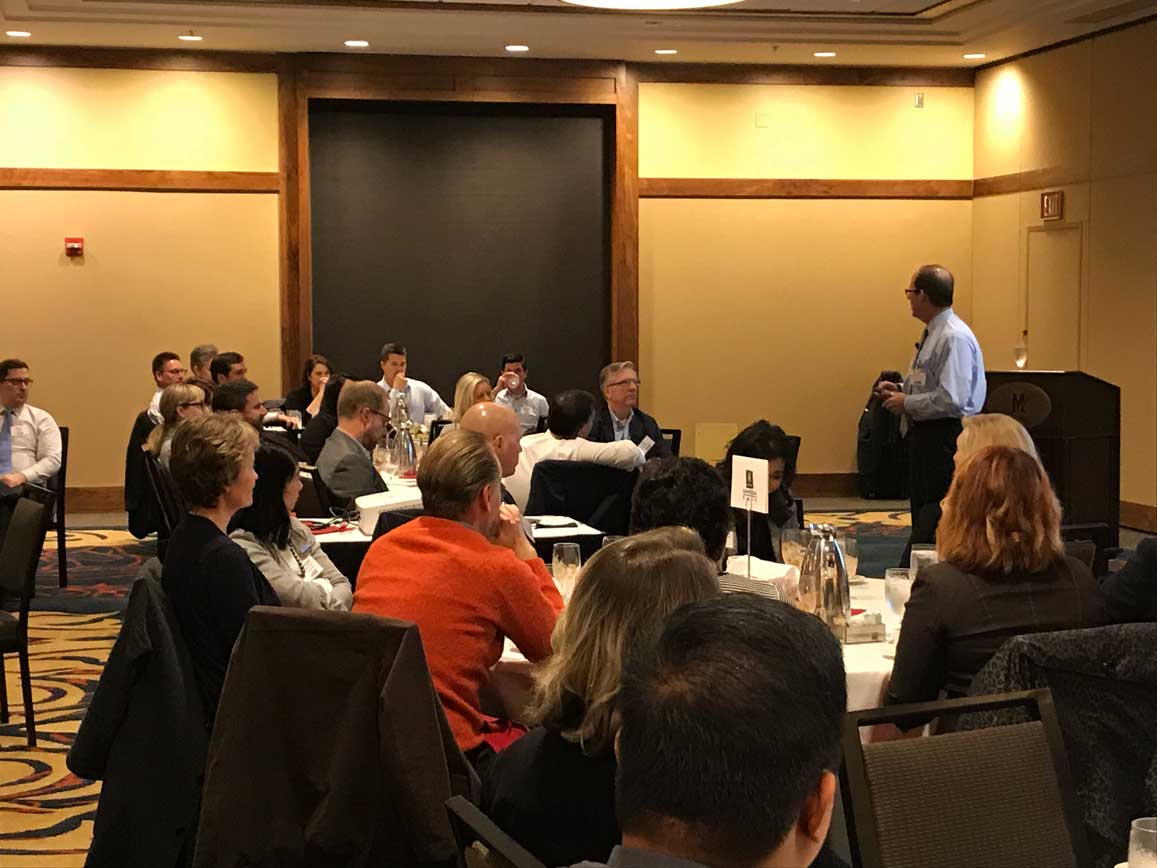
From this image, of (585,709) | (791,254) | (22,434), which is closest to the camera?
(585,709)

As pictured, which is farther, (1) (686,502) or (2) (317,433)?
(2) (317,433)

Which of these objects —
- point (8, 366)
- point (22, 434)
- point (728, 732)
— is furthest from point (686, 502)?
point (8, 366)

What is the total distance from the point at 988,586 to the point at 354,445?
4233 mm

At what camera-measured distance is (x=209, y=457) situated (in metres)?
4.02

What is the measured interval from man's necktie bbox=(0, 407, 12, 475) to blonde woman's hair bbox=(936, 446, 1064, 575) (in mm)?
6642

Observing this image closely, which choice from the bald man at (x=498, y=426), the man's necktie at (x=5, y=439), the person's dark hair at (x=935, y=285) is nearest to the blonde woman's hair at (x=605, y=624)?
the bald man at (x=498, y=426)

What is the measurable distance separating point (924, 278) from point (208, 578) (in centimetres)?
535

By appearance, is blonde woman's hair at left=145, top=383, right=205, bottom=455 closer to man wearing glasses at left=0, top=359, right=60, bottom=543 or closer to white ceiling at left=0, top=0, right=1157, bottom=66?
man wearing glasses at left=0, top=359, right=60, bottom=543

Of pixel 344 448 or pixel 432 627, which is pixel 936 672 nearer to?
pixel 432 627

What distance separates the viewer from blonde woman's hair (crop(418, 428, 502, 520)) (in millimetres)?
3762

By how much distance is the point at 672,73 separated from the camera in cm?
1291

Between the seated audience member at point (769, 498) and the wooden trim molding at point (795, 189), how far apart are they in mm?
7499

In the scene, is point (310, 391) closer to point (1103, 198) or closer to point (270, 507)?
point (1103, 198)

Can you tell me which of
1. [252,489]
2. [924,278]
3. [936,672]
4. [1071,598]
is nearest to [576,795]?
[936,672]
